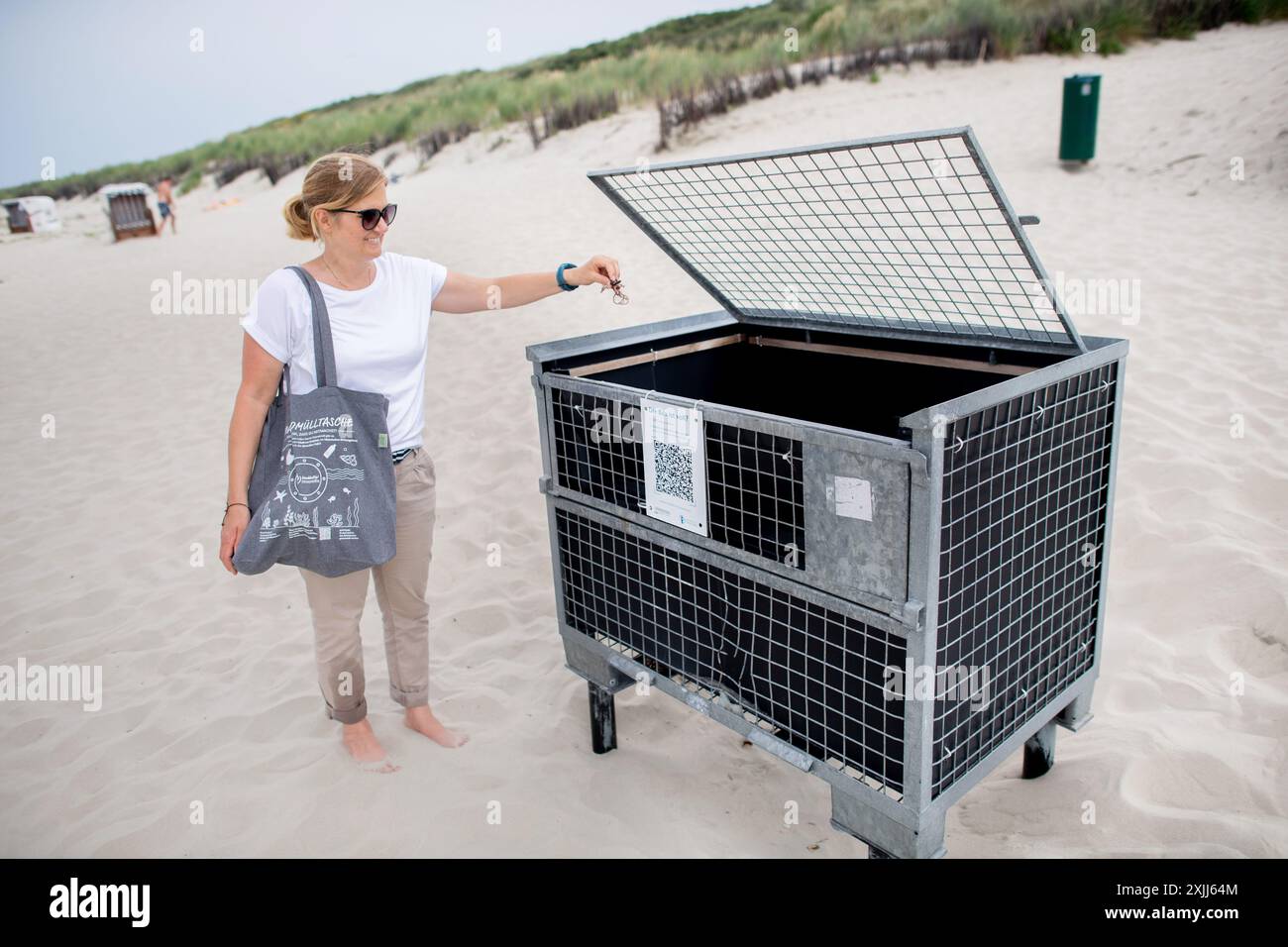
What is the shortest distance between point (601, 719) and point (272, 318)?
1.47 metres

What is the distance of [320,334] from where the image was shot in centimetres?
232

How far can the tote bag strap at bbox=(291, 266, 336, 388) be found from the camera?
2316mm

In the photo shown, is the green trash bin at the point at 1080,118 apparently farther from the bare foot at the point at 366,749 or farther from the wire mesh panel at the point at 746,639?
the bare foot at the point at 366,749

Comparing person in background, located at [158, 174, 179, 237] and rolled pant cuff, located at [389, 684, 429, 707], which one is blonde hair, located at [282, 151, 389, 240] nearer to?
rolled pant cuff, located at [389, 684, 429, 707]

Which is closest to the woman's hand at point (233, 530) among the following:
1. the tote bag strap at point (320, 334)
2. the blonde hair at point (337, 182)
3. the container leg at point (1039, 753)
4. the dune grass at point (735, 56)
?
the tote bag strap at point (320, 334)

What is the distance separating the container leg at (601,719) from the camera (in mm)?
2779

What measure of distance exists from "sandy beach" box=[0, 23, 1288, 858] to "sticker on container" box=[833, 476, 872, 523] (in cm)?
105

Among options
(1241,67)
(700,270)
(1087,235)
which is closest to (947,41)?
(1241,67)

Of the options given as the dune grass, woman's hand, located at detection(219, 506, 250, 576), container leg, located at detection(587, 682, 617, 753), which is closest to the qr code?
container leg, located at detection(587, 682, 617, 753)

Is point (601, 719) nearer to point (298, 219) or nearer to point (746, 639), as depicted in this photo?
point (746, 639)
